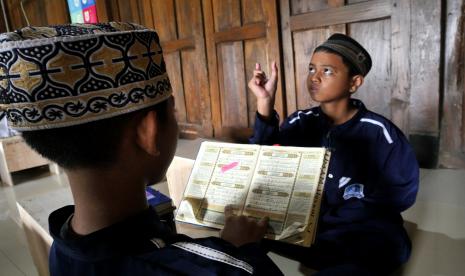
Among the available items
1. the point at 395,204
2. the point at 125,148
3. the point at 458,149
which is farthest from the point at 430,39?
the point at 125,148

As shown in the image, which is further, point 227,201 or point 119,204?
point 227,201

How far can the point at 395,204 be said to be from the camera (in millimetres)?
1064

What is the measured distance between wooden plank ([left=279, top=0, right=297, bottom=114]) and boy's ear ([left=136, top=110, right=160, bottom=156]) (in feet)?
6.43

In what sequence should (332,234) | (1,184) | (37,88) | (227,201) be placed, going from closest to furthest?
(37,88)
(227,201)
(332,234)
(1,184)

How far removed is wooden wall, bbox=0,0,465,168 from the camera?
5.91ft

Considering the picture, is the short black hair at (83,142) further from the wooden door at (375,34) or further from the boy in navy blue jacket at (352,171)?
the wooden door at (375,34)

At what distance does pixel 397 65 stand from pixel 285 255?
4.36ft

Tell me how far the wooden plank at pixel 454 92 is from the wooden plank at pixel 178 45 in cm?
189

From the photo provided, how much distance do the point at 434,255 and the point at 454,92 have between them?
931 mm

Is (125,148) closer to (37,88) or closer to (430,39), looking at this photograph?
(37,88)

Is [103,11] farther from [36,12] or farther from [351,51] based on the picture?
[351,51]

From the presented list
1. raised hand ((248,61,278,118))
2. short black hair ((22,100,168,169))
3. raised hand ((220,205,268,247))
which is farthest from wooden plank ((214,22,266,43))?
short black hair ((22,100,168,169))

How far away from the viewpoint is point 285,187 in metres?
0.91

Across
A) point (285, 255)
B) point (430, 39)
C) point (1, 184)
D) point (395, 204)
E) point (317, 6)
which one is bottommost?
point (1, 184)
